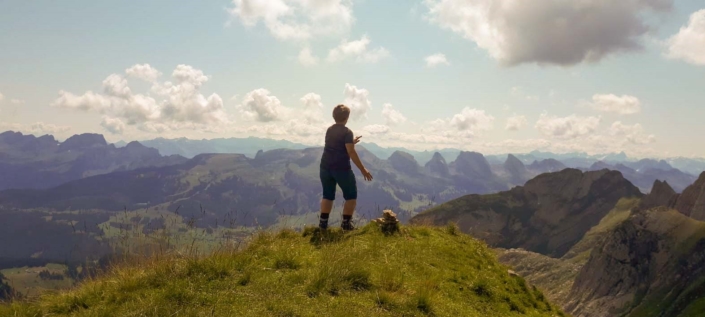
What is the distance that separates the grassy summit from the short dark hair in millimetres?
3944

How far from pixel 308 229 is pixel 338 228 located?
1099 mm

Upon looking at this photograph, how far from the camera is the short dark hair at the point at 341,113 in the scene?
1241cm

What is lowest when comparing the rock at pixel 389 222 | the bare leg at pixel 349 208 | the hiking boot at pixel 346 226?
the hiking boot at pixel 346 226

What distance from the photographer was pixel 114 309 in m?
6.52

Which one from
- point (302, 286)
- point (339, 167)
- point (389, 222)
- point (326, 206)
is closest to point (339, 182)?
point (339, 167)

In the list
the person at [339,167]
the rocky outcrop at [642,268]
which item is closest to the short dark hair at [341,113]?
the person at [339,167]

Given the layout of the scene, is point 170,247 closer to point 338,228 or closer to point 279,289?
point 279,289

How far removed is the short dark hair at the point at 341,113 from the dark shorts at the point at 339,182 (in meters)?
1.74

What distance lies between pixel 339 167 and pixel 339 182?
493mm

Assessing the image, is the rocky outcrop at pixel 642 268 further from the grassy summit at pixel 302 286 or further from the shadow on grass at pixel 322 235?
the shadow on grass at pixel 322 235

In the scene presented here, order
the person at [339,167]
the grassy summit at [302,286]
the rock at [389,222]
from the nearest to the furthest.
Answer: the grassy summit at [302,286] → the person at [339,167] → the rock at [389,222]

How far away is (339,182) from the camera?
12258 mm

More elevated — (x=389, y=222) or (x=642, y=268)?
(x=389, y=222)

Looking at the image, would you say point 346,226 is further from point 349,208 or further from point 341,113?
point 341,113
